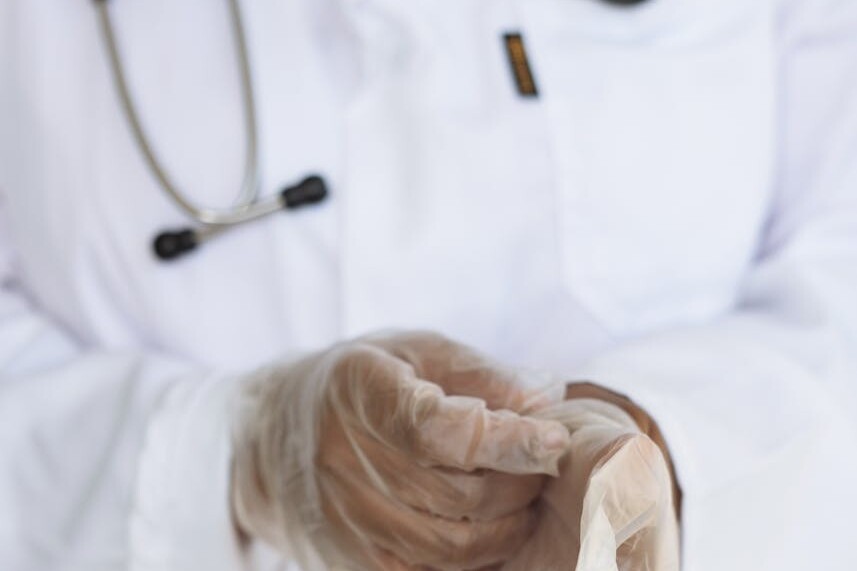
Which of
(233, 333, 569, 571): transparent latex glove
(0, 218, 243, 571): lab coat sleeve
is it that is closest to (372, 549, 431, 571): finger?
(233, 333, 569, 571): transparent latex glove

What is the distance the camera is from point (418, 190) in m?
0.67

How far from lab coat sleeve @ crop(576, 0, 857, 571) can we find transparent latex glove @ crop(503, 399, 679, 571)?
0.10 meters

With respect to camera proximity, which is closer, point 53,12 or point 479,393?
point 479,393

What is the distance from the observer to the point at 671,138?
681 mm

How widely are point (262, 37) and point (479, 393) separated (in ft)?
1.01

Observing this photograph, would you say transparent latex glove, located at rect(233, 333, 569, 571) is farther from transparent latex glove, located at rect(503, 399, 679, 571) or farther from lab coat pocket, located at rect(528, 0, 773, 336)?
lab coat pocket, located at rect(528, 0, 773, 336)

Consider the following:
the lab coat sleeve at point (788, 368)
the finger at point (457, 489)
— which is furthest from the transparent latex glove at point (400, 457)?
the lab coat sleeve at point (788, 368)

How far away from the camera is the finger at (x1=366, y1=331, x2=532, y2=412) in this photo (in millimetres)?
494

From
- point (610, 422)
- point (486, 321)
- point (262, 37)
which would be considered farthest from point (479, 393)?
point (262, 37)

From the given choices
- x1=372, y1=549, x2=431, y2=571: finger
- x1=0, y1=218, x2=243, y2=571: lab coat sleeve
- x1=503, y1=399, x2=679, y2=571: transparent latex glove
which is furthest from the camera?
x1=0, y1=218, x2=243, y2=571: lab coat sleeve

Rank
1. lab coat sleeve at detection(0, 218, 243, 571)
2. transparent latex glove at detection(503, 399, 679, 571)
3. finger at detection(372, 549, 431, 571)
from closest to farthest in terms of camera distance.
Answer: transparent latex glove at detection(503, 399, 679, 571)
finger at detection(372, 549, 431, 571)
lab coat sleeve at detection(0, 218, 243, 571)

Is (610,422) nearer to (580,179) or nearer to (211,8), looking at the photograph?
(580,179)

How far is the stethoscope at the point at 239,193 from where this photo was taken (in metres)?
0.67

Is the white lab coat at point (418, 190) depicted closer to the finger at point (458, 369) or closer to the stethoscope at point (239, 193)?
the stethoscope at point (239, 193)
